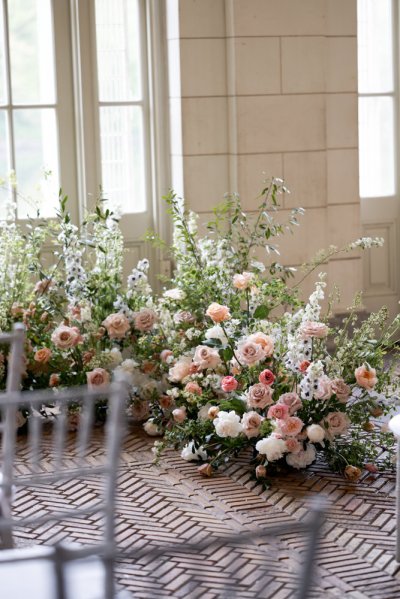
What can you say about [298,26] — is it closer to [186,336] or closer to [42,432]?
[186,336]

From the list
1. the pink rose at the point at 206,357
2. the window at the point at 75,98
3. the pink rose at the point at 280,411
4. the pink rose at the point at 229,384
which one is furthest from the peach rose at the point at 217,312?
the window at the point at 75,98

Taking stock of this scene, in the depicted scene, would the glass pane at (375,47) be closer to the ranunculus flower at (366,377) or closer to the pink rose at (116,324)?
the pink rose at (116,324)

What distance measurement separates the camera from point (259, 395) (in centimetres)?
442

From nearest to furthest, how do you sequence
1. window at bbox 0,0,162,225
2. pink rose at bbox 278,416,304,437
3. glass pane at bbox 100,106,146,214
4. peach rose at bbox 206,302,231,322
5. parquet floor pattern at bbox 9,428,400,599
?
parquet floor pattern at bbox 9,428,400,599
pink rose at bbox 278,416,304,437
peach rose at bbox 206,302,231,322
window at bbox 0,0,162,225
glass pane at bbox 100,106,146,214

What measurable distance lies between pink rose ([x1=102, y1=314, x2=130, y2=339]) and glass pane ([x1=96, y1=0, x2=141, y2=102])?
2.00 meters

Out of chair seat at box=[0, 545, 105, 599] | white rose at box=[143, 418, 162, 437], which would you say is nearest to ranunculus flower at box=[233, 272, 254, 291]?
white rose at box=[143, 418, 162, 437]

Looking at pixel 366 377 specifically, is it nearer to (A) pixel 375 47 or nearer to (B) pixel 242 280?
(B) pixel 242 280

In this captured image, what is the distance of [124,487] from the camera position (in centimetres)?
→ 449

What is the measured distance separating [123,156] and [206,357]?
2.50 metres

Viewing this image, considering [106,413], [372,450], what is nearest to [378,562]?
[372,450]

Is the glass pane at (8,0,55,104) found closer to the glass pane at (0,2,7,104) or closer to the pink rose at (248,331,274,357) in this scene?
the glass pane at (0,2,7,104)

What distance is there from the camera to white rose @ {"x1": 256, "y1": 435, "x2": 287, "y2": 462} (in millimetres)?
4406

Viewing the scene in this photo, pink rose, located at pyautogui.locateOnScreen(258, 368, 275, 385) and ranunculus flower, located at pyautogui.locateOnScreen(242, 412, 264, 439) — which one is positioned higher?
pink rose, located at pyautogui.locateOnScreen(258, 368, 275, 385)

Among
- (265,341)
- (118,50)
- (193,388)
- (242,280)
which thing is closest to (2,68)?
(118,50)
